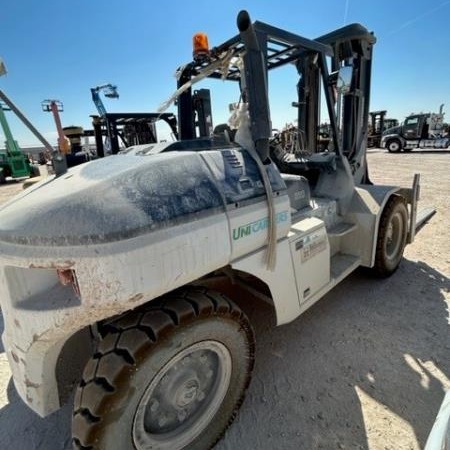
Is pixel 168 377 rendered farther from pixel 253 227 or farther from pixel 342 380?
pixel 342 380

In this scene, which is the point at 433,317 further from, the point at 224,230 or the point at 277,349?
the point at 224,230

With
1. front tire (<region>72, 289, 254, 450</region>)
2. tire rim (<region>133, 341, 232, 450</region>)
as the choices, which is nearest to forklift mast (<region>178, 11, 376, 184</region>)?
front tire (<region>72, 289, 254, 450</region>)

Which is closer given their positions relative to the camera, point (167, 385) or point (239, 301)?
point (167, 385)

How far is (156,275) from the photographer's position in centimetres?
140

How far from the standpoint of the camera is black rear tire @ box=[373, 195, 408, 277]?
3.51 meters

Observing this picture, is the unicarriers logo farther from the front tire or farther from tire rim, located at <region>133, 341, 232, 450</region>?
tire rim, located at <region>133, 341, 232, 450</region>

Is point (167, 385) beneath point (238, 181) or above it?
beneath

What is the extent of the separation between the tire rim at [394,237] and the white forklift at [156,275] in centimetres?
184

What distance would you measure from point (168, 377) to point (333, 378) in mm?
1312

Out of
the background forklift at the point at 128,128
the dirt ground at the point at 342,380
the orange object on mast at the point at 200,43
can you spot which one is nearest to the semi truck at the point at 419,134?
the background forklift at the point at 128,128

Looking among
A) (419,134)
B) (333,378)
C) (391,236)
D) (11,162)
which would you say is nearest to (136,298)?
(333,378)

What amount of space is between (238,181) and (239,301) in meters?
A: 1.80

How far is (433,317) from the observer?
9.76 ft

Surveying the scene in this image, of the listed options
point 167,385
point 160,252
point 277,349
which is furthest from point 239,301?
point 160,252
